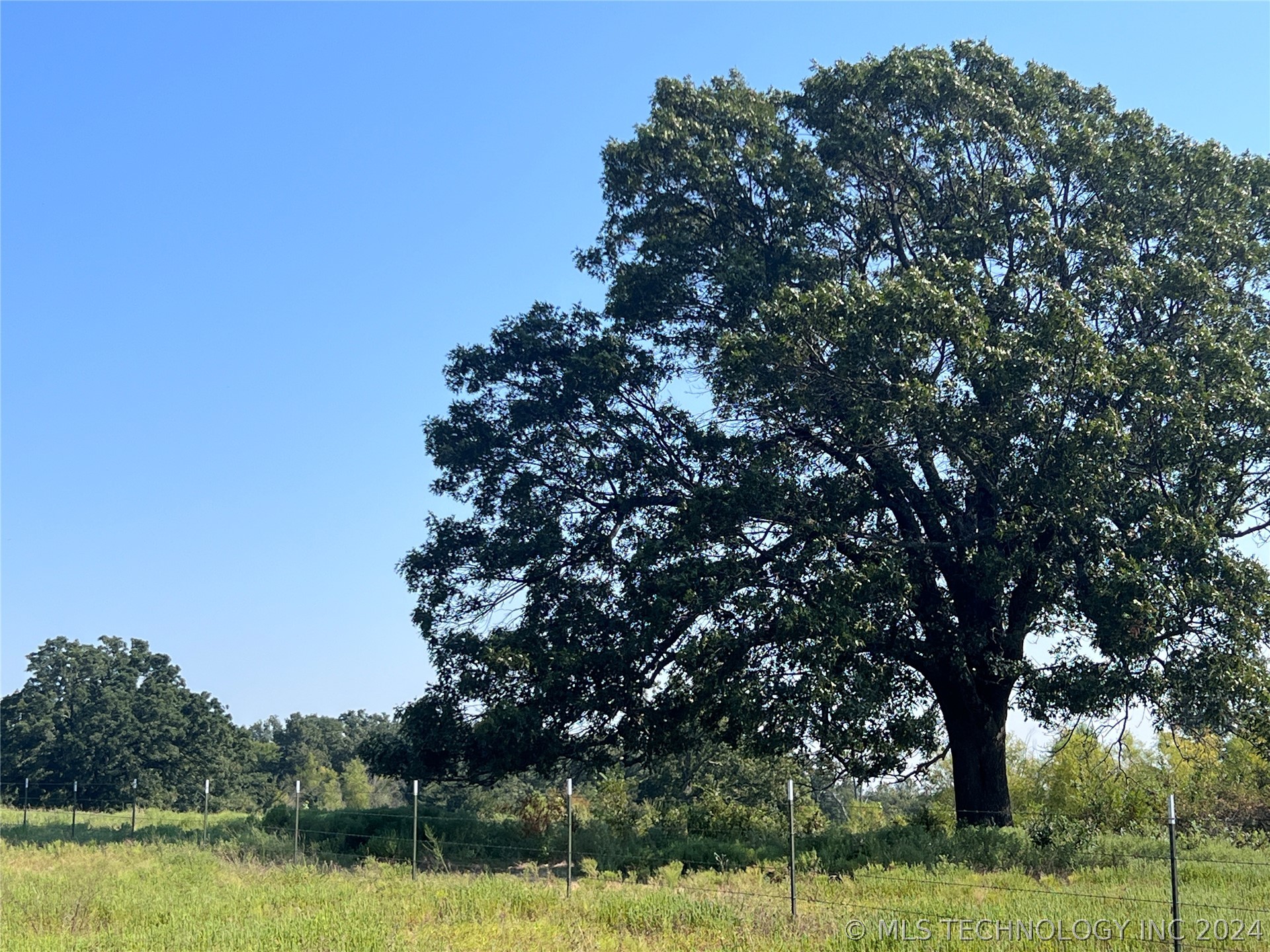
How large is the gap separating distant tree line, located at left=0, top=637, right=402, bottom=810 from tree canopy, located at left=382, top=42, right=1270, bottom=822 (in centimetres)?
4681

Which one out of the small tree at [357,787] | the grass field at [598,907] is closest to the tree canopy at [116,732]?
the small tree at [357,787]

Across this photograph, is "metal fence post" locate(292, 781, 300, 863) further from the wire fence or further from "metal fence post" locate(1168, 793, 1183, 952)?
"metal fence post" locate(1168, 793, 1183, 952)

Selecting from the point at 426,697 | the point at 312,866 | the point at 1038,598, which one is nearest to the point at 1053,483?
the point at 1038,598

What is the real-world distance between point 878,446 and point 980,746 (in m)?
6.68

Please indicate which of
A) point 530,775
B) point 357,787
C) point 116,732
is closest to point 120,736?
point 116,732

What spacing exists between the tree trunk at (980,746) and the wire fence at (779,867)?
3133mm

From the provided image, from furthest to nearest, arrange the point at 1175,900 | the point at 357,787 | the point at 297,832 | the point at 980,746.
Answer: the point at 357,787, the point at 980,746, the point at 297,832, the point at 1175,900

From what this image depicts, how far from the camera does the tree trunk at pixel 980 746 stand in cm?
2162

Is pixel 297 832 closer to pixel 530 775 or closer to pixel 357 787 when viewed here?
pixel 530 775

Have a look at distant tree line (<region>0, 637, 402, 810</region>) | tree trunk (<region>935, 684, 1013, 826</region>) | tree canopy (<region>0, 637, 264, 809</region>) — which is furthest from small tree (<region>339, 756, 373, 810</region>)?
tree trunk (<region>935, 684, 1013, 826</region>)

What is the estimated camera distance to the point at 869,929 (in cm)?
1215

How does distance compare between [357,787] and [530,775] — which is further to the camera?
[357,787]

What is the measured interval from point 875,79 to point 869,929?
1659cm

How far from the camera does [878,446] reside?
20203 mm
